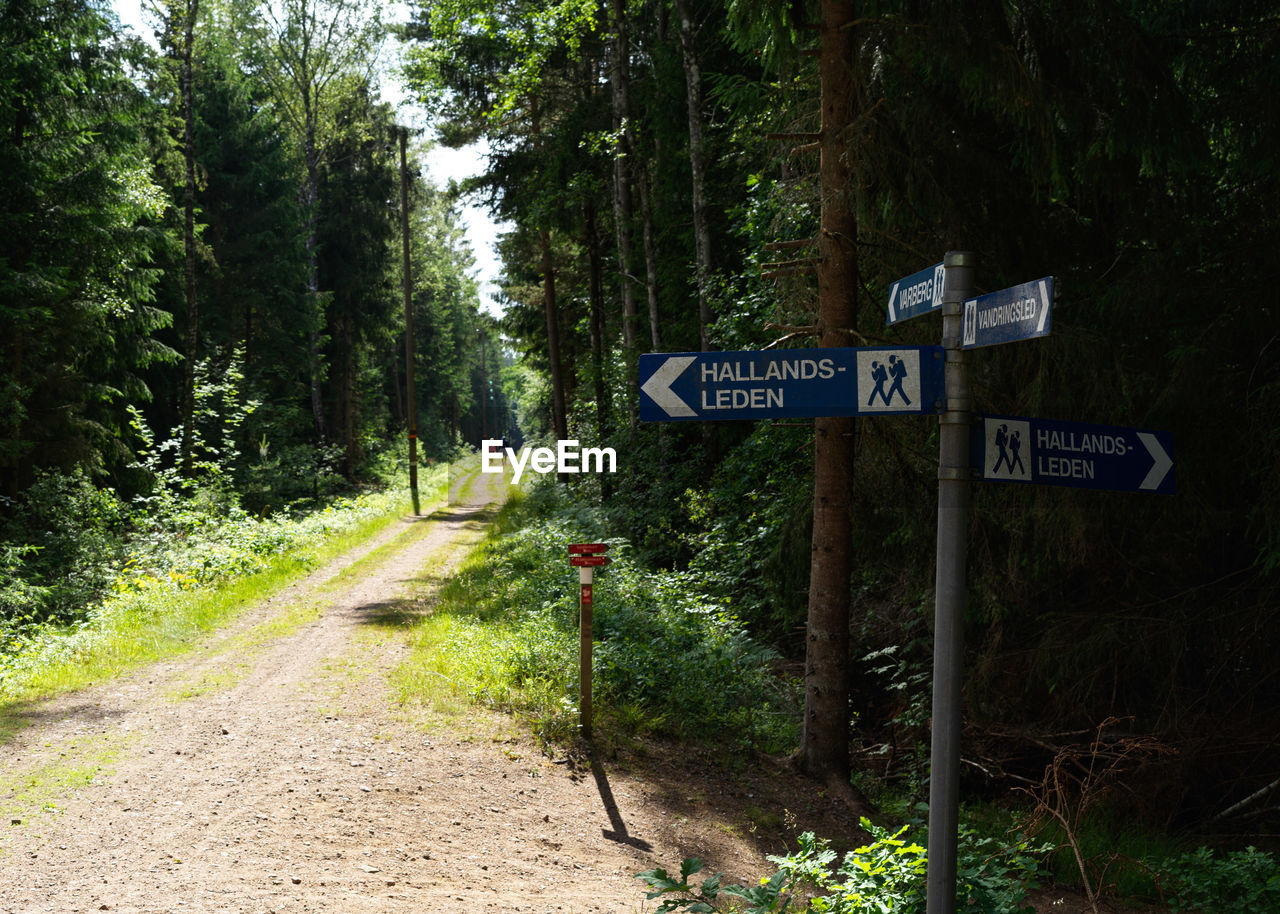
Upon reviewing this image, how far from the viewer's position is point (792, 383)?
3072 millimetres

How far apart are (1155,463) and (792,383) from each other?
1338 mm

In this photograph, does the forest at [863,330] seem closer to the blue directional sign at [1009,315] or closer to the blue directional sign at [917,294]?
the blue directional sign at [917,294]

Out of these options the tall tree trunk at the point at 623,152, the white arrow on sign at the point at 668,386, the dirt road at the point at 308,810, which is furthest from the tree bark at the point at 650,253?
the white arrow on sign at the point at 668,386

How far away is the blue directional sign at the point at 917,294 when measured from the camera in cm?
301

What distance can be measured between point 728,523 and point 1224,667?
24.3 ft

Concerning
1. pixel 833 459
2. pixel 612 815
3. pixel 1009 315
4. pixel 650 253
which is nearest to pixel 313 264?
pixel 650 253

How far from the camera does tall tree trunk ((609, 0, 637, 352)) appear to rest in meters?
17.6

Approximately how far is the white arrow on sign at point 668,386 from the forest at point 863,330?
3761 millimetres

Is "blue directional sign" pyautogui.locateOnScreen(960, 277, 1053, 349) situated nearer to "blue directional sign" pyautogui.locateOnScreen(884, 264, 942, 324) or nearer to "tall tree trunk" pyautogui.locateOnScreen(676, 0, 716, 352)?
"blue directional sign" pyautogui.locateOnScreen(884, 264, 942, 324)

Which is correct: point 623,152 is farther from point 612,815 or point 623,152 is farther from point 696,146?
point 612,815

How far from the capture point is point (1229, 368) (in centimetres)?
582

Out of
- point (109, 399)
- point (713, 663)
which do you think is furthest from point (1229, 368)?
point (109, 399)

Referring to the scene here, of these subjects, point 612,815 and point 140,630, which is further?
point 140,630

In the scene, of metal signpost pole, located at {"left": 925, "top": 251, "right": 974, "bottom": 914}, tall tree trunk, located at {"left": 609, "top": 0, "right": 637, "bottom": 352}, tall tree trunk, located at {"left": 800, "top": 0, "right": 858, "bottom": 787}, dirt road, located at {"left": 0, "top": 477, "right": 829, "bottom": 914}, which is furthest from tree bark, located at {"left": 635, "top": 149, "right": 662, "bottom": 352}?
metal signpost pole, located at {"left": 925, "top": 251, "right": 974, "bottom": 914}
